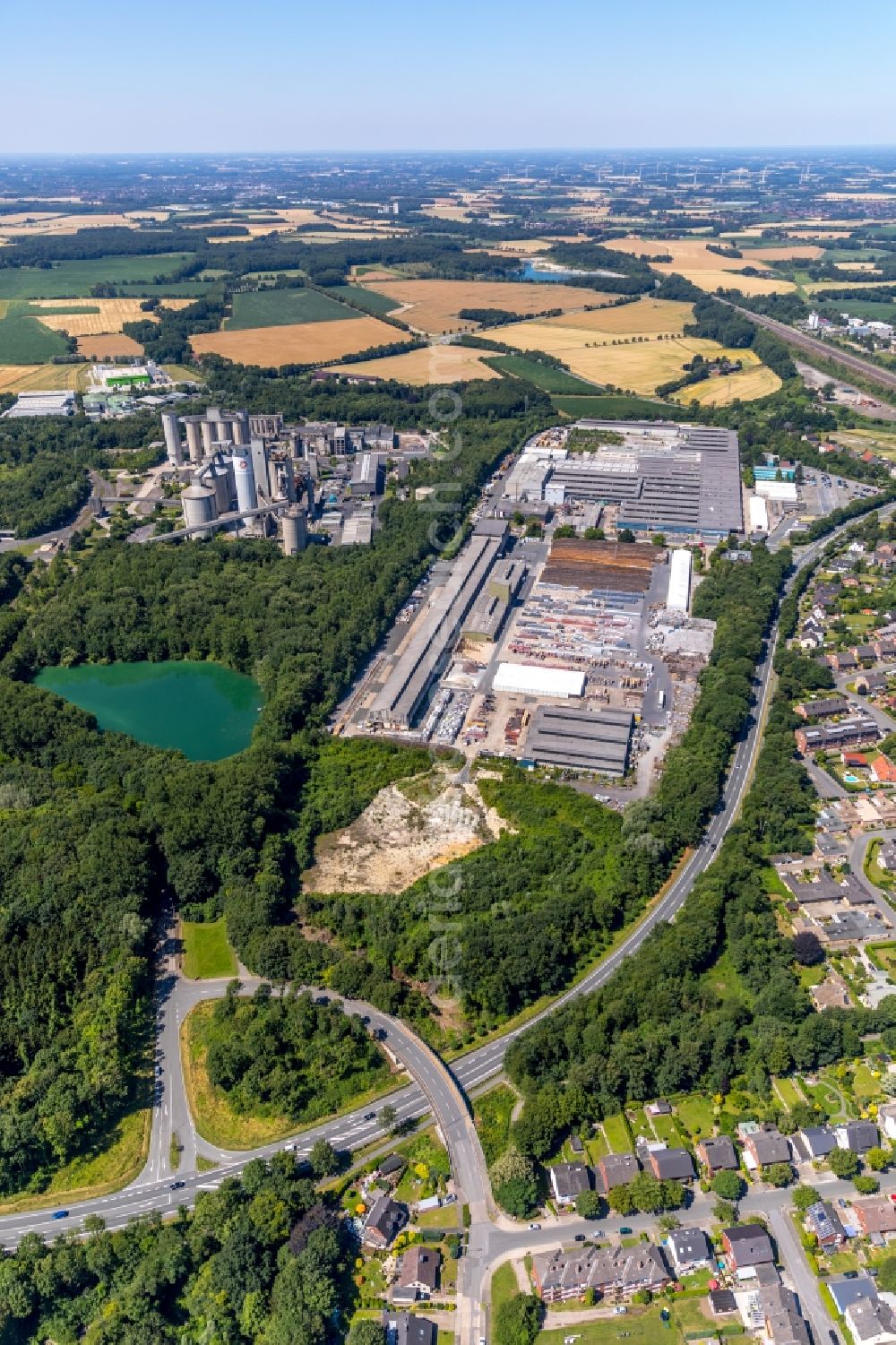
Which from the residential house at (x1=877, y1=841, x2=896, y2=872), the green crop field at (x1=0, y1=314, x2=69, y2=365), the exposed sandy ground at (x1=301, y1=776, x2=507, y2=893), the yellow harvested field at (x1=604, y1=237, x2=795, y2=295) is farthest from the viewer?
the yellow harvested field at (x1=604, y1=237, x2=795, y2=295)

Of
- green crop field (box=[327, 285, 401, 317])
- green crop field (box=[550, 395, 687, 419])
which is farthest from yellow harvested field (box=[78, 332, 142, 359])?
green crop field (box=[550, 395, 687, 419])

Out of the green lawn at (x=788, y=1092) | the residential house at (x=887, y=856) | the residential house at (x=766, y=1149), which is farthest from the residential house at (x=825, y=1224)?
the residential house at (x=887, y=856)

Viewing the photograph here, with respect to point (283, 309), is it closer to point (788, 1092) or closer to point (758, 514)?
point (758, 514)

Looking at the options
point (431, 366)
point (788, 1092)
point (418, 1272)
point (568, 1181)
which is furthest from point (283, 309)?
point (418, 1272)

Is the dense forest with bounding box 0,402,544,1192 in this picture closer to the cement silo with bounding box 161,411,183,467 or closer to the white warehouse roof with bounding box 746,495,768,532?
the cement silo with bounding box 161,411,183,467

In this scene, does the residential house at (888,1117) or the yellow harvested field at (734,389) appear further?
the yellow harvested field at (734,389)

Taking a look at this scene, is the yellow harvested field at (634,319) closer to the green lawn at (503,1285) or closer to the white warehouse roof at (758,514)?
the white warehouse roof at (758,514)
